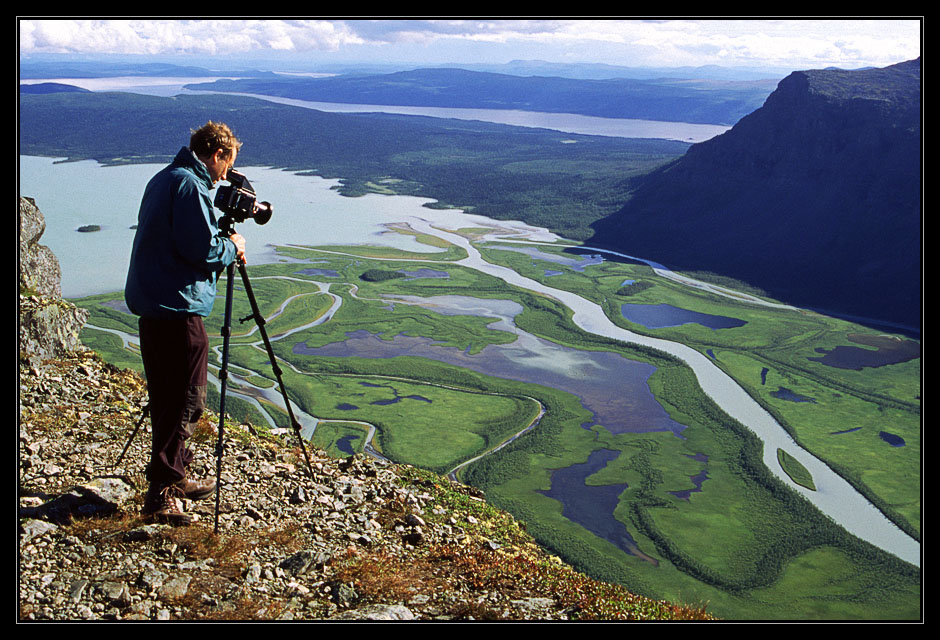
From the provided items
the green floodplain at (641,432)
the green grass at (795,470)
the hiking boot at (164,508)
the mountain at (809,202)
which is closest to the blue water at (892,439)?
the green floodplain at (641,432)

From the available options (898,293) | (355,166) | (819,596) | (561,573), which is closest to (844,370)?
(898,293)

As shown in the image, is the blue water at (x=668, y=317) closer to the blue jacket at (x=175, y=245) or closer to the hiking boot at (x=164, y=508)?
the hiking boot at (x=164, y=508)

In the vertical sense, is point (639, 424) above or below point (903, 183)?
below

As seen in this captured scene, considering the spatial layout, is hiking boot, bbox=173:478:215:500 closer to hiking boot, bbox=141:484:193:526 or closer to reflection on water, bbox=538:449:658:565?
hiking boot, bbox=141:484:193:526

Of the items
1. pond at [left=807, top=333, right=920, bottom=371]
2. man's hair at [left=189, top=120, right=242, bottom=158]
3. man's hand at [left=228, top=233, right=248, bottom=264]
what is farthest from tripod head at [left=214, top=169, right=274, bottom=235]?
pond at [left=807, top=333, right=920, bottom=371]

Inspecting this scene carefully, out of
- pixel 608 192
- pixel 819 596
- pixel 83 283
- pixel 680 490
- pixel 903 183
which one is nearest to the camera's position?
pixel 819 596

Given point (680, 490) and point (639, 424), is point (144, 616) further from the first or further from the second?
point (639, 424)
